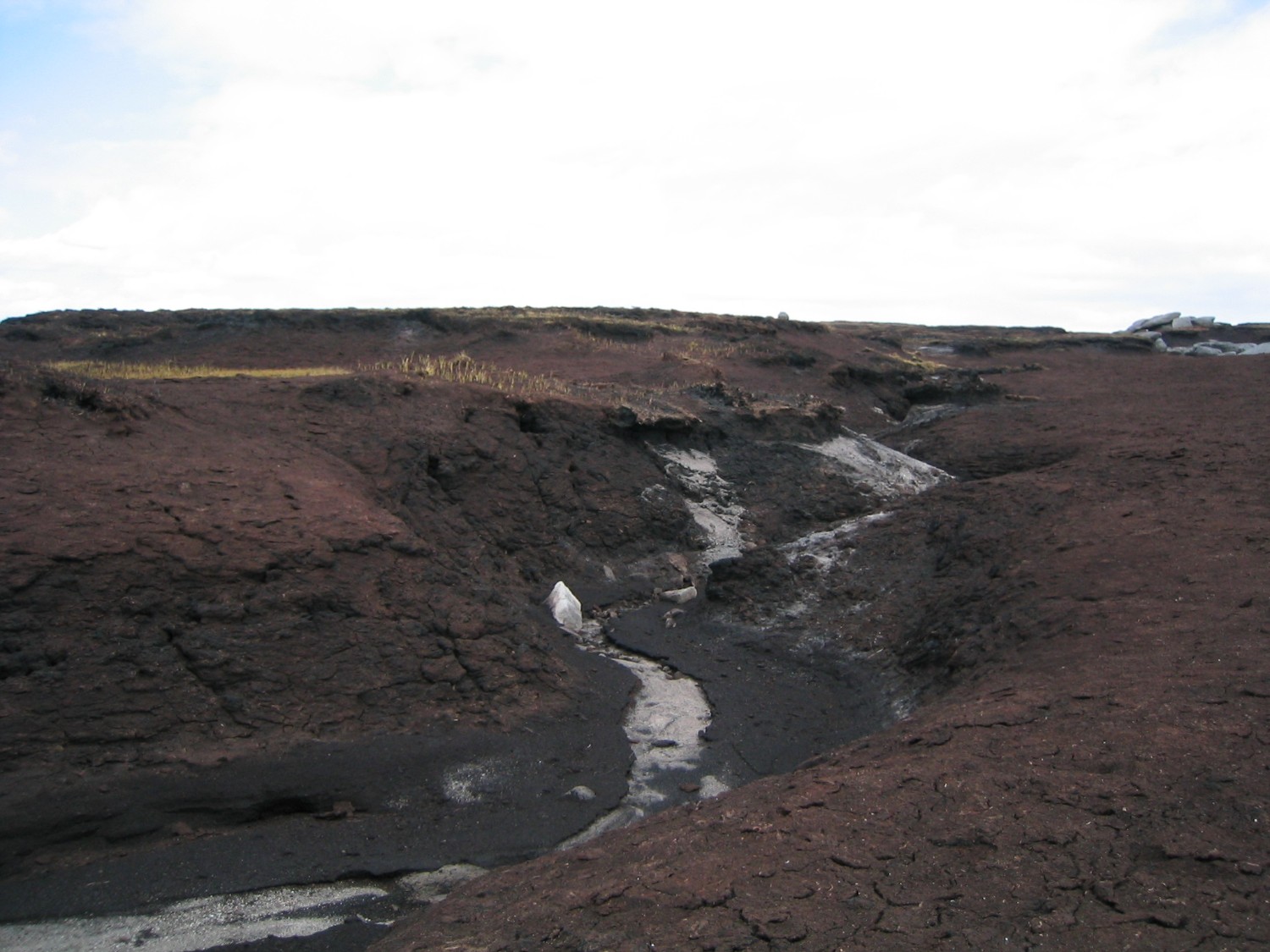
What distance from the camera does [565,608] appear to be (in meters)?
11.0

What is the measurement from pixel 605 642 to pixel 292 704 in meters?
4.10

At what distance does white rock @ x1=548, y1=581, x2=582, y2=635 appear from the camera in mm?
10942

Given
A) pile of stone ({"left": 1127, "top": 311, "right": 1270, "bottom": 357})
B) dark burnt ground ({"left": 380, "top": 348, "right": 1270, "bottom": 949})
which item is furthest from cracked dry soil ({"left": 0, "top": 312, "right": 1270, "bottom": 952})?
pile of stone ({"left": 1127, "top": 311, "right": 1270, "bottom": 357})

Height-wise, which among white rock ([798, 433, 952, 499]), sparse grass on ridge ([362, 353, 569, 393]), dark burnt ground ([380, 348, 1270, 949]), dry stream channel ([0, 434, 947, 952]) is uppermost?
sparse grass on ridge ([362, 353, 569, 393])

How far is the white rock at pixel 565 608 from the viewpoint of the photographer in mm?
10942

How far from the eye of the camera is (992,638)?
8.45 m

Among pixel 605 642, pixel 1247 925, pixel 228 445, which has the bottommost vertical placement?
pixel 605 642

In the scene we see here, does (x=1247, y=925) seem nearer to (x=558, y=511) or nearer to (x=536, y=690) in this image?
(x=536, y=690)

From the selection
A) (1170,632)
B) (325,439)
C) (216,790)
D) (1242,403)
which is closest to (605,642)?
(325,439)

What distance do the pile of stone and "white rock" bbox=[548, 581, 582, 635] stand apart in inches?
1120

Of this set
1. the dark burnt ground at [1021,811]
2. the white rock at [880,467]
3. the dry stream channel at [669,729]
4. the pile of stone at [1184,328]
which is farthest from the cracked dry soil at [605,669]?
the pile of stone at [1184,328]

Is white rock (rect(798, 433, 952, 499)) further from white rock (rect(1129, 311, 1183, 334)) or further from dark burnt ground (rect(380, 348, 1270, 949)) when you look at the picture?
white rock (rect(1129, 311, 1183, 334))

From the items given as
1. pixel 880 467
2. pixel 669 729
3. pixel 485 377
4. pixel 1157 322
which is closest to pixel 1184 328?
pixel 1157 322

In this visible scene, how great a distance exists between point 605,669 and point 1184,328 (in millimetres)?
41229
